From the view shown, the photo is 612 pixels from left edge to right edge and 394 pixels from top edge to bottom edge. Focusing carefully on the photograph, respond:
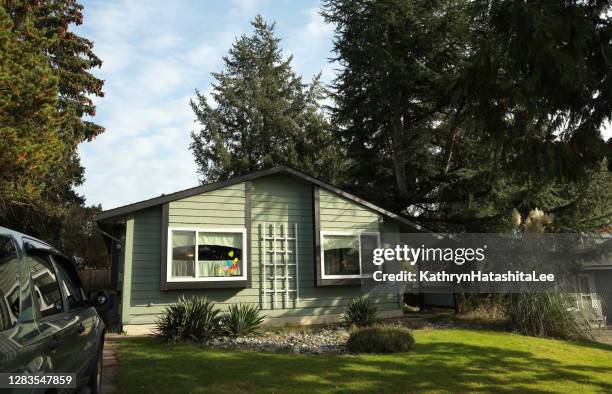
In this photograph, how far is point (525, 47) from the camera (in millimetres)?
5195

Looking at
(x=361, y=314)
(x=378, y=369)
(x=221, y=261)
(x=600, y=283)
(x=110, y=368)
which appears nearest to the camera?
(x=110, y=368)

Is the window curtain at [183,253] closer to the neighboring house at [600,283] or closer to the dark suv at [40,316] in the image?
the dark suv at [40,316]

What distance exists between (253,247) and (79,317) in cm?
858

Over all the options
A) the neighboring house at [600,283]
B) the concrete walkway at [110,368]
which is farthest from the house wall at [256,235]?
the neighboring house at [600,283]

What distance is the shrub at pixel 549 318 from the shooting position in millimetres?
10727

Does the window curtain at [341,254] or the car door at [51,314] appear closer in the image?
the car door at [51,314]

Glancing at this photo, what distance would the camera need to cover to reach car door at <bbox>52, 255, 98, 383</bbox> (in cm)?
344

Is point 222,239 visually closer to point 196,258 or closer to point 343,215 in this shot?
point 196,258

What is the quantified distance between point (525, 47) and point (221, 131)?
29316 mm

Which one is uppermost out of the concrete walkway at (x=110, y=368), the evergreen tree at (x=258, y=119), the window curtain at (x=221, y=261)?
the evergreen tree at (x=258, y=119)

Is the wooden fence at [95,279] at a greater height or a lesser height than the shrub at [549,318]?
greater

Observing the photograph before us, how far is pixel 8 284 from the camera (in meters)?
2.38

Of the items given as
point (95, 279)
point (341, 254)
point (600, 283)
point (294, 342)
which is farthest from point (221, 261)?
point (600, 283)

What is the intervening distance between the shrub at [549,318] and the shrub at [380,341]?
3948mm
